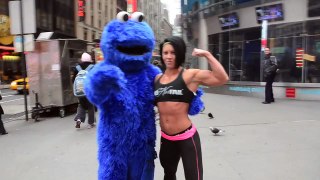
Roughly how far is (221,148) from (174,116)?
3.22m

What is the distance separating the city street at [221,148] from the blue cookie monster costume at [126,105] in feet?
5.74

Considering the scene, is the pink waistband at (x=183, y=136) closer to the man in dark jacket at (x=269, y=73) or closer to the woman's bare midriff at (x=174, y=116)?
the woman's bare midriff at (x=174, y=116)

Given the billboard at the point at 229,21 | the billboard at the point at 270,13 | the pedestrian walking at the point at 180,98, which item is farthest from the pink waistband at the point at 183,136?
the billboard at the point at 229,21

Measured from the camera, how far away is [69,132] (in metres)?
8.27

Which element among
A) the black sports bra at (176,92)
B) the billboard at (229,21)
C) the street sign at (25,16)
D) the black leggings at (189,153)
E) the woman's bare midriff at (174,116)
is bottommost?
the black leggings at (189,153)

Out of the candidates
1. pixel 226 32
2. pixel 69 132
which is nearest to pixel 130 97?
pixel 69 132

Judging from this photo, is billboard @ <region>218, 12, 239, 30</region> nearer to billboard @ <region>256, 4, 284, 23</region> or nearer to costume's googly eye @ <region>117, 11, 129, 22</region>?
billboard @ <region>256, 4, 284, 23</region>

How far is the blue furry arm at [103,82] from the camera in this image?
10.1ft

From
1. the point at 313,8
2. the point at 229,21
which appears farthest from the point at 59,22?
the point at 313,8

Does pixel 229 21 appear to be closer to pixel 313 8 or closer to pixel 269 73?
pixel 313 8

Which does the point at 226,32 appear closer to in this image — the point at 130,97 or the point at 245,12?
the point at 245,12

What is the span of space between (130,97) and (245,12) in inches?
520

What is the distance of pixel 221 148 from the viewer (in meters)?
6.34

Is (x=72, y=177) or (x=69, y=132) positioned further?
(x=69, y=132)
